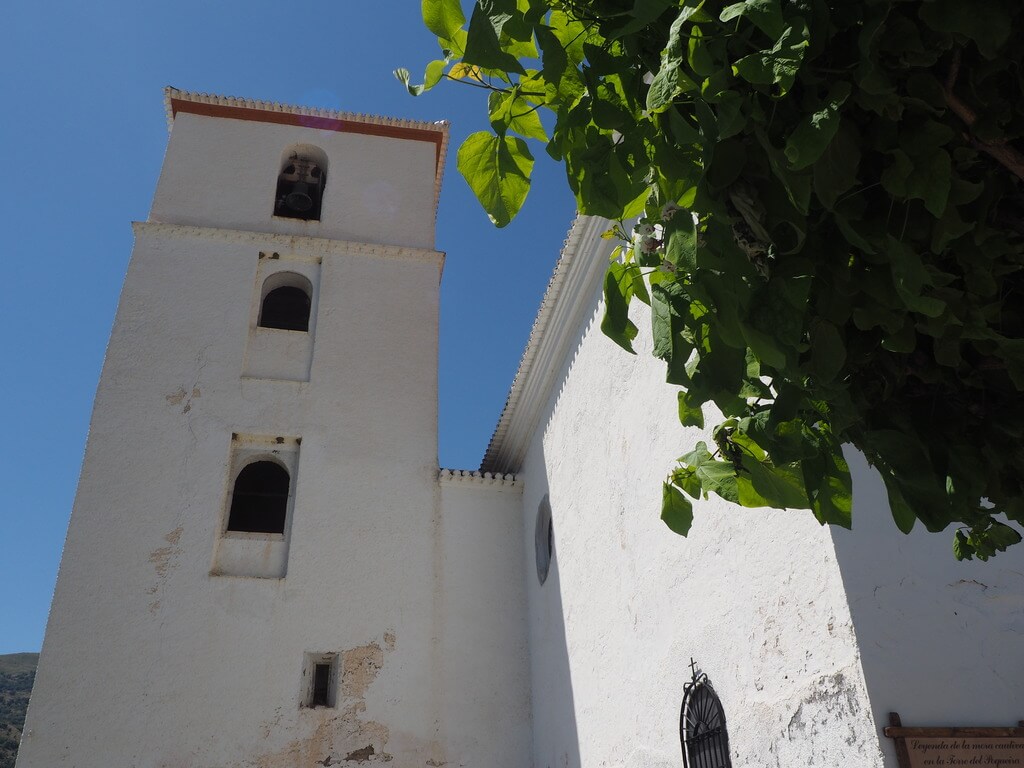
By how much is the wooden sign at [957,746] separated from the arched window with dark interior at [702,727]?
1.22 m

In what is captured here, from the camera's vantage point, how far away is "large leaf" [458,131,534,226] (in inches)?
58.4

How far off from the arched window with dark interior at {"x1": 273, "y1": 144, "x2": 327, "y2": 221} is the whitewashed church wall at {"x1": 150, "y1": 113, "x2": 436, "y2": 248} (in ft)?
0.44

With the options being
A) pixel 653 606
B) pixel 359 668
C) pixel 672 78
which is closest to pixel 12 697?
pixel 359 668

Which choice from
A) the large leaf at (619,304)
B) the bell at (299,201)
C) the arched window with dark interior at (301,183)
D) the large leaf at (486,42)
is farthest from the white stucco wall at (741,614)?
the arched window with dark interior at (301,183)

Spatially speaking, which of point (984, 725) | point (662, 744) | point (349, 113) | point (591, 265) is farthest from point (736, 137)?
point (349, 113)

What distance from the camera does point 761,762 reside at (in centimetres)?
392

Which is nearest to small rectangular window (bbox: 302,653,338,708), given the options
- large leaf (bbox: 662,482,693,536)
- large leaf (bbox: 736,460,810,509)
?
large leaf (bbox: 662,482,693,536)

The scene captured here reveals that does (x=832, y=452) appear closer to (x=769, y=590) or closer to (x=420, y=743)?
(x=769, y=590)

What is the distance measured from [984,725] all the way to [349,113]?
33.6 feet

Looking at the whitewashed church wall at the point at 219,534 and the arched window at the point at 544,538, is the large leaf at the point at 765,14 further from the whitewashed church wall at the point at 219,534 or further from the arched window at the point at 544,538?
the whitewashed church wall at the point at 219,534

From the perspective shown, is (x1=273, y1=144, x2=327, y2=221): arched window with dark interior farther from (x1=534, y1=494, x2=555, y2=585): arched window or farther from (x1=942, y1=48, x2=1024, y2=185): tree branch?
(x1=942, y1=48, x2=1024, y2=185): tree branch

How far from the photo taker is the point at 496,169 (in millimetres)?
1490

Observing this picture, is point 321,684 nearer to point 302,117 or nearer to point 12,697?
point 302,117

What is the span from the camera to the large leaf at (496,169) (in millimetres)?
1483
